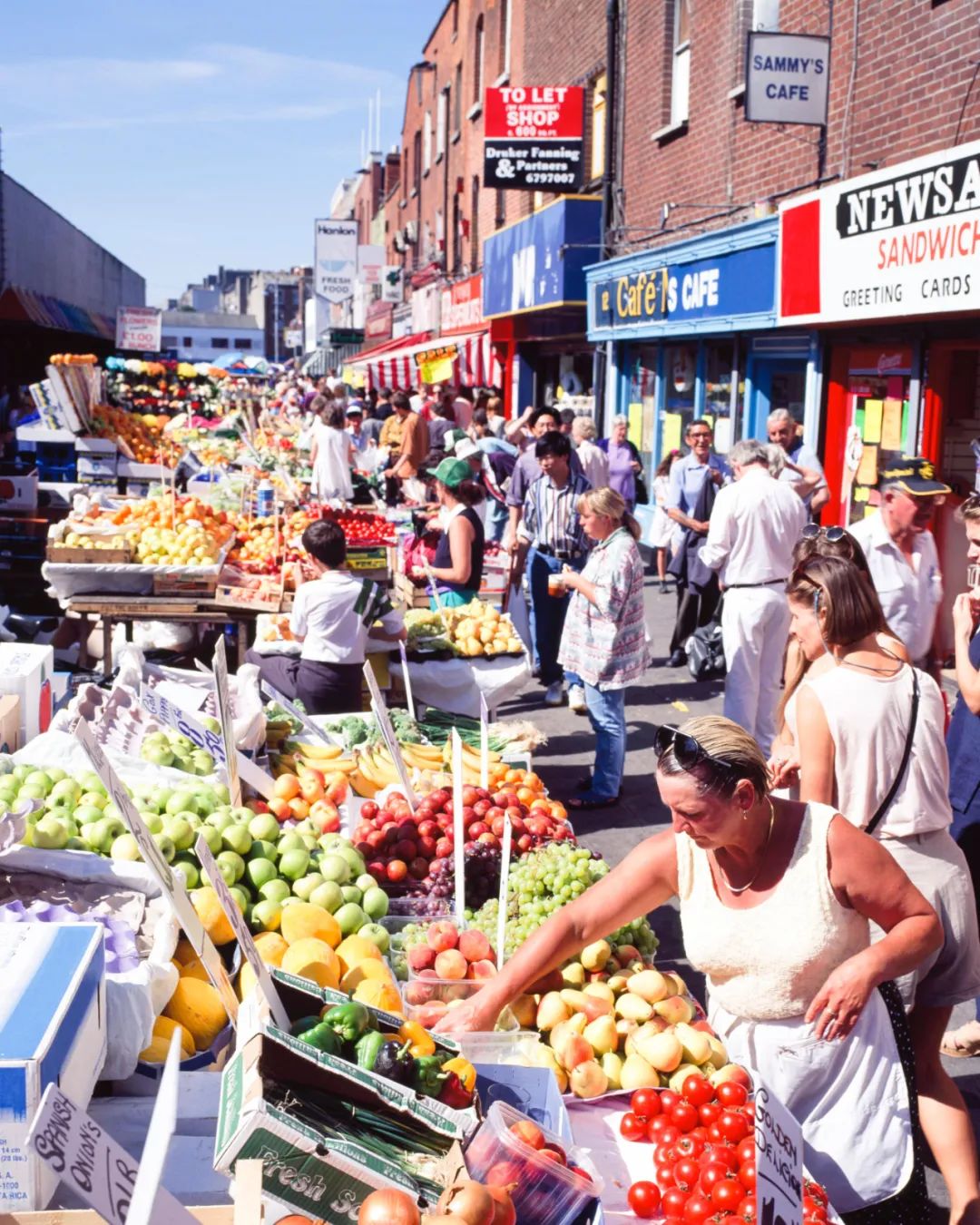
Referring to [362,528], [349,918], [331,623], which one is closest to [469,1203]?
[349,918]

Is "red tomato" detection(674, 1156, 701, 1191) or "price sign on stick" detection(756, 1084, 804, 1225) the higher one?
"price sign on stick" detection(756, 1084, 804, 1225)

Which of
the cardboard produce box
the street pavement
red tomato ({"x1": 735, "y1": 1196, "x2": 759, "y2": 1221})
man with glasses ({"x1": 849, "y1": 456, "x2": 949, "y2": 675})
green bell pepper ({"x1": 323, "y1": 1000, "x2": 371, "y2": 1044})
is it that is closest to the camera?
the cardboard produce box

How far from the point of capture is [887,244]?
32.0ft

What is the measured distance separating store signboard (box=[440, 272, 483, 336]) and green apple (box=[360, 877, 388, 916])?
23.4 meters

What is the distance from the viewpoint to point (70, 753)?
435 centimetres

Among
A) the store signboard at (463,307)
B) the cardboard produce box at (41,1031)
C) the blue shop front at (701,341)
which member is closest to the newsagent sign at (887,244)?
the blue shop front at (701,341)

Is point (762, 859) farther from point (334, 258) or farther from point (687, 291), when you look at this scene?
point (334, 258)

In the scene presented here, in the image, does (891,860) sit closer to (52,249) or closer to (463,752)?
(463,752)

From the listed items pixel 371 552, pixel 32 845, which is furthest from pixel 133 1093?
pixel 371 552

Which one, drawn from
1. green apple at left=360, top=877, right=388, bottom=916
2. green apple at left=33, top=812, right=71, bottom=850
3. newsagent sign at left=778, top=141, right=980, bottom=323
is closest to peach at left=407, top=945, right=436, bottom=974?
green apple at left=360, top=877, right=388, bottom=916

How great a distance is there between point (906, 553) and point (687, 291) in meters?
9.42

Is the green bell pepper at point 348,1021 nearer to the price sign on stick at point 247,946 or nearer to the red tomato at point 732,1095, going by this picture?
the price sign on stick at point 247,946

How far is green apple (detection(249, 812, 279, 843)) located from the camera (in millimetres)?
4113

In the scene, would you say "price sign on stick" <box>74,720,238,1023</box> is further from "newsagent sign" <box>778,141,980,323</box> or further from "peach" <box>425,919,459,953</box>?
A: "newsagent sign" <box>778,141,980,323</box>
